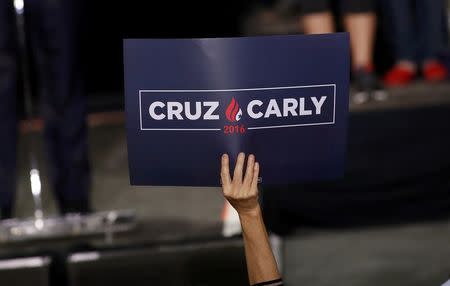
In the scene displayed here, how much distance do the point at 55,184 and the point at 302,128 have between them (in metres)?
1.01

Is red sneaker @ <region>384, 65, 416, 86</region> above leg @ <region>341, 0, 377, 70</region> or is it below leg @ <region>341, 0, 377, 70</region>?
below

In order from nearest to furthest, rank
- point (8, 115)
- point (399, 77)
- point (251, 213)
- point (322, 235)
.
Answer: point (251, 213) → point (8, 115) → point (322, 235) → point (399, 77)

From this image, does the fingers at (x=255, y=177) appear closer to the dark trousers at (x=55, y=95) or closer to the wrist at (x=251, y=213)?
the wrist at (x=251, y=213)

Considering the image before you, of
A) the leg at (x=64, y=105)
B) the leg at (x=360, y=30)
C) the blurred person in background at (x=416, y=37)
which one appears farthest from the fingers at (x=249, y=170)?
the blurred person in background at (x=416, y=37)

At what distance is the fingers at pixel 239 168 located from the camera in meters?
1.00

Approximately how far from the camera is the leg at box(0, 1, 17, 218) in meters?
1.76

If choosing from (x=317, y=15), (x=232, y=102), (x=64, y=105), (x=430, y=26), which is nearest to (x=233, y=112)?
(x=232, y=102)

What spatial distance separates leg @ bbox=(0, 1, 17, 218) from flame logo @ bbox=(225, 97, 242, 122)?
0.93 meters

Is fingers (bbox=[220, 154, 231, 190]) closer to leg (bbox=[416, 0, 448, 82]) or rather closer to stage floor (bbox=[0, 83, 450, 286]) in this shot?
stage floor (bbox=[0, 83, 450, 286])

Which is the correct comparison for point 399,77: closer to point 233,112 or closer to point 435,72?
point 435,72

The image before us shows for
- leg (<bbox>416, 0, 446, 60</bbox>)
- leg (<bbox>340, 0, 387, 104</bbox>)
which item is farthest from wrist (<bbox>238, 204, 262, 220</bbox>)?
leg (<bbox>416, 0, 446, 60</bbox>)

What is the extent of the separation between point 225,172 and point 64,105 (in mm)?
929

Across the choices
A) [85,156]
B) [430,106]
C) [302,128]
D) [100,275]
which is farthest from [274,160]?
[430,106]

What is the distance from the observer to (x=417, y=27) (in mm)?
2506
